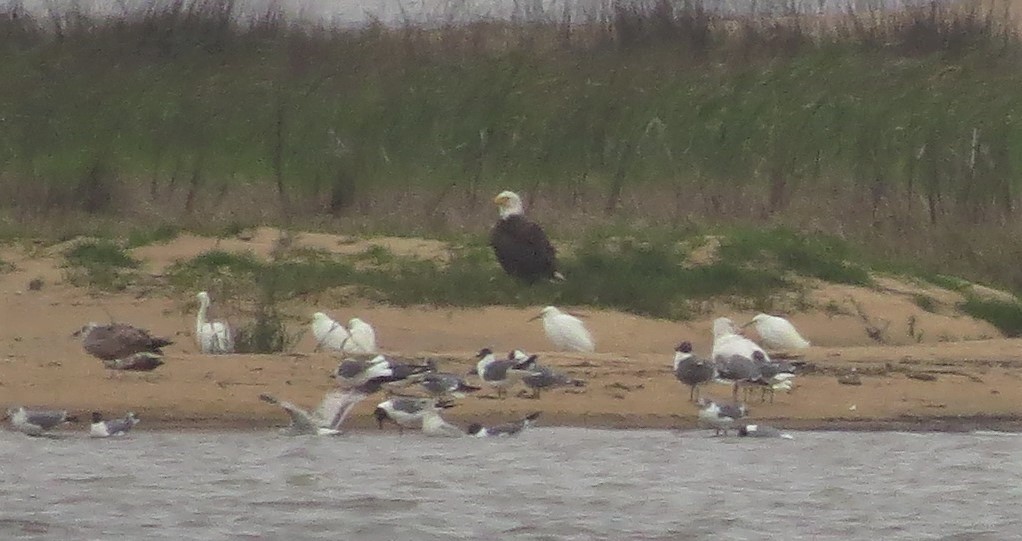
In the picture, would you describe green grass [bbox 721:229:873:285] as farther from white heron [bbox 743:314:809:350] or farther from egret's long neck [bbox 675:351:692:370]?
egret's long neck [bbox 675:351:692:370]

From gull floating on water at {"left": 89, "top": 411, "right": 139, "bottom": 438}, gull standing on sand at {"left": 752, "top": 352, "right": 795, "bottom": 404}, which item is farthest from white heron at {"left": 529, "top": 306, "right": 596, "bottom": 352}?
gull floating on water at {"left": 89, "top": 411, "right": 139, "bottom": 438}

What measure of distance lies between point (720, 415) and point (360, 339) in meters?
2.05

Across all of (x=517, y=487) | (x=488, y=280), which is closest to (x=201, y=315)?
(x=488, y=280)

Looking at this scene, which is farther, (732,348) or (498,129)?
(498,129)

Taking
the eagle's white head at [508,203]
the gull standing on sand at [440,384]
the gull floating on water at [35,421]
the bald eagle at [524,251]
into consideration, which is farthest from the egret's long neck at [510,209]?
the gull floating on water at [35,421]

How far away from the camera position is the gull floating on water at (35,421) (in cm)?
1040

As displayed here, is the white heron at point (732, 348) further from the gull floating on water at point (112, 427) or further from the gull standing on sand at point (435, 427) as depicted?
the gull floating on water at point (112, 427)

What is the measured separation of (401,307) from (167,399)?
2.45 meters

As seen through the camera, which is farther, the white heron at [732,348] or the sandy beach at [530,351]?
the white heron at [732,348]

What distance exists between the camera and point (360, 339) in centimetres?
1202

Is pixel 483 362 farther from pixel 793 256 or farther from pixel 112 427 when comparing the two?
pixel 793 256

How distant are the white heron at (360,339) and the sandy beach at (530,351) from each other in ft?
0.57

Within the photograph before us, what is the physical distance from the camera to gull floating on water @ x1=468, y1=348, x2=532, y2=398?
442 inches

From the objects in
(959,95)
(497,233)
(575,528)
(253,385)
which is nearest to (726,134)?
(959,95)
